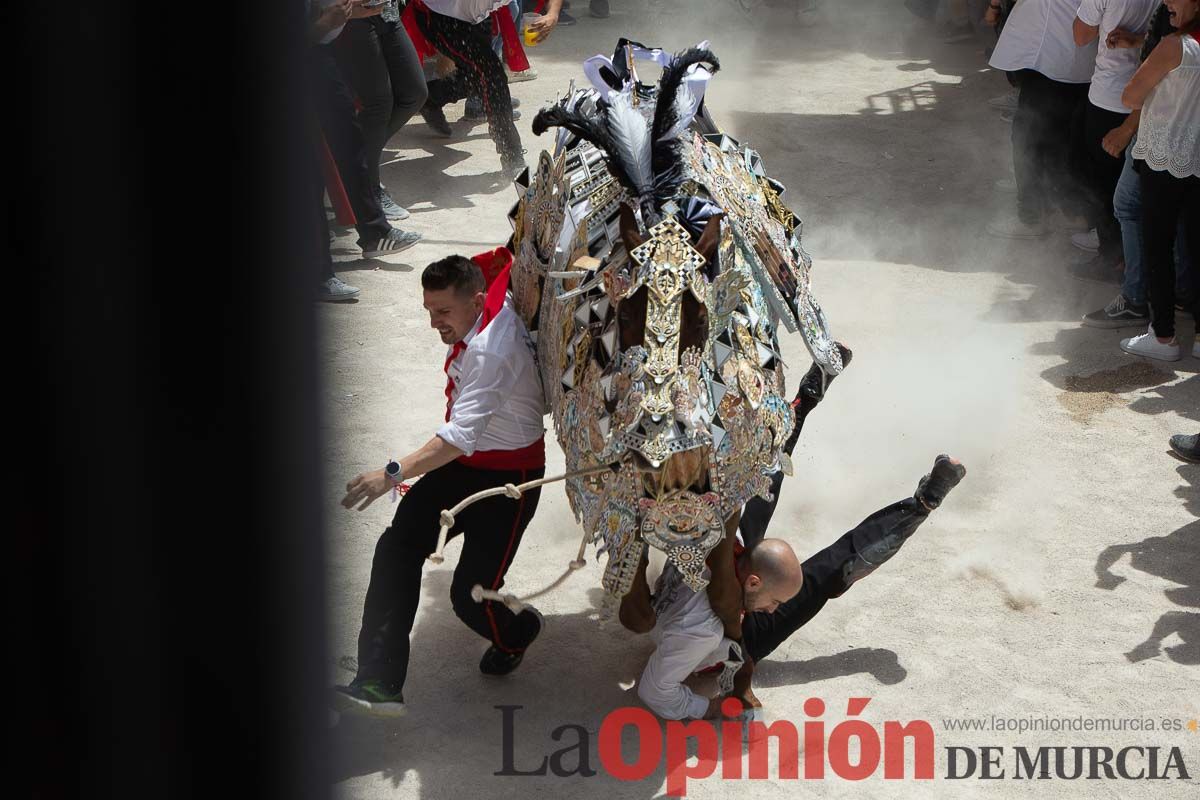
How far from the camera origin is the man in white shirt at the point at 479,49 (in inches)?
348

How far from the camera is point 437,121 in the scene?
1041 centimetres

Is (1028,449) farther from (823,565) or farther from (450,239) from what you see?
(450,239)

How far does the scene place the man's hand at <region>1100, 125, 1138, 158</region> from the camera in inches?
283

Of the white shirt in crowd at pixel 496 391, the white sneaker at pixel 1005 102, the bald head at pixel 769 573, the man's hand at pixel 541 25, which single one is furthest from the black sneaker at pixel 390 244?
A: the white sneaker at pixel 1005 102

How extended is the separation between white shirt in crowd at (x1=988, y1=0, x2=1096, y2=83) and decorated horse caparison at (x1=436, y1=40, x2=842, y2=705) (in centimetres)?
444

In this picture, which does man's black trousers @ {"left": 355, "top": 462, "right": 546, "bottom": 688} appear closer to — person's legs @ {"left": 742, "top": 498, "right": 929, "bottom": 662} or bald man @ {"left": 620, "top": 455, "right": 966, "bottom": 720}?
bald man @ {"left": 620, "top": 455, "right": 966, "bottom": 720}

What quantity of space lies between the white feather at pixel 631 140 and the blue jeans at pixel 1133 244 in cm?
393

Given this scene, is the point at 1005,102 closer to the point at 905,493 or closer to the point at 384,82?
the point at 384,82

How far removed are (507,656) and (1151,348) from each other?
4.27m

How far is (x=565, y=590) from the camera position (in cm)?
529

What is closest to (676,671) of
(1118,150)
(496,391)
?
(496,391)

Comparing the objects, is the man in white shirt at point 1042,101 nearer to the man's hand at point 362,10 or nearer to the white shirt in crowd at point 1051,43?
the white shirt in crowd at point 1051,43

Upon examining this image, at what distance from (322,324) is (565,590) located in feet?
9.18

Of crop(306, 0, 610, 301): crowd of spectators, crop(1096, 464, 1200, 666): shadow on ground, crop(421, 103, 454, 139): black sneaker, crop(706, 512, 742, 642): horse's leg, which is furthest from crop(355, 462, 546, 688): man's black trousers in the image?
crop(421, 103, 454, 139): black sneaker
